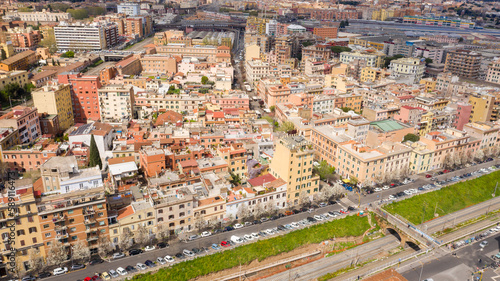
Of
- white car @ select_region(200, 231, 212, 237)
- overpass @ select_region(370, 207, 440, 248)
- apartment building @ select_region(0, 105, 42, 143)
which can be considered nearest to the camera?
white car @ select_region(200, 231, 212, 237)

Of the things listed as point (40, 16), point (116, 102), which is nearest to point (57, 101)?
point (116, 102)

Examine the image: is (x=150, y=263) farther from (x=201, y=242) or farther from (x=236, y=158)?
(x=236, y=158)

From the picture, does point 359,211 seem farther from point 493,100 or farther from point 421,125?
point 493,100

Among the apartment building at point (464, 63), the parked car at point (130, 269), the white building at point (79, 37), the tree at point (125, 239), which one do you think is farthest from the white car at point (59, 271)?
the apartment building at point (464, 63)

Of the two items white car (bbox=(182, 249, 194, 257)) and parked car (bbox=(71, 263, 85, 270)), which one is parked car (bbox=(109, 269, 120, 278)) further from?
white car (bbox=(182, 249, 194, 257))

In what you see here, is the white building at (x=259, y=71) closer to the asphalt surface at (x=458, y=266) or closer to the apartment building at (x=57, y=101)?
the apartment building at (x=57, y=101)

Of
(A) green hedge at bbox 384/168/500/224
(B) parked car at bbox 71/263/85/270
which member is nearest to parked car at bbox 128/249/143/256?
(B) parked car at bbox 71/263/85/270
